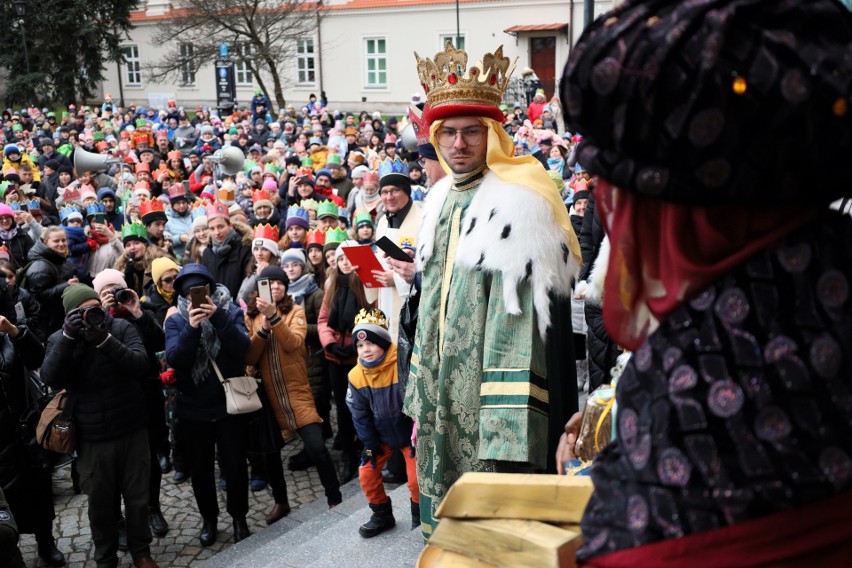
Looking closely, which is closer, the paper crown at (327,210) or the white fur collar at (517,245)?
the white fur collar at (517,245)

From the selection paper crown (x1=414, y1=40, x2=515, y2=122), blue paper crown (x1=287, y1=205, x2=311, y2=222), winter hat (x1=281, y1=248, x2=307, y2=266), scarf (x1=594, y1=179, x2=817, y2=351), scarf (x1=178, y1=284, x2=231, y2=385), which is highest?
paper crown (x1=414, y1=40, x2=515, y2=122)

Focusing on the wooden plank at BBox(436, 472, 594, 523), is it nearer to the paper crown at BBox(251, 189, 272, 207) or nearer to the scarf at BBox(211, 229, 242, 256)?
the scarf at BBox(211, 229, 242, 256)

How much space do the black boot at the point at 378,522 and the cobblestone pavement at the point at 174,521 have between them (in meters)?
1.31

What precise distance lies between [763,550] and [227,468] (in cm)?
505

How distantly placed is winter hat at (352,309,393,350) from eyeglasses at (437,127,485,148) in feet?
7.51

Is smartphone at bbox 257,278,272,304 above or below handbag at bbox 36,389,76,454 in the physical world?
above

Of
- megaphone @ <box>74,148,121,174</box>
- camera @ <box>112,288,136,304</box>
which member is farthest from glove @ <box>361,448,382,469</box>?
megaphone @ <box>74,148,121,174</box>

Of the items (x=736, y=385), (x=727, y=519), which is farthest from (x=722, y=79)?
(x=727, y=519)

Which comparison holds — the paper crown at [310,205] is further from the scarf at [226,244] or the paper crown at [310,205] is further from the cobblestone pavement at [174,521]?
the cobblestone pavement at [174,521]

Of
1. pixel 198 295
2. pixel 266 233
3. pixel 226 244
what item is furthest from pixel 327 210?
pixel 198 295

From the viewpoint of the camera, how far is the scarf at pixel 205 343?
5.81 meters

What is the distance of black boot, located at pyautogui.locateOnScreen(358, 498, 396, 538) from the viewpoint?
16.8ft

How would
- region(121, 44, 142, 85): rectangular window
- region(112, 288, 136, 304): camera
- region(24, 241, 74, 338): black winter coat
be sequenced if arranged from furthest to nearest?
region(121, 44, 142, 85): rectangular window
region(24, 241, 74, 338): black winter coat
region(112, 288, 136, 304): camera

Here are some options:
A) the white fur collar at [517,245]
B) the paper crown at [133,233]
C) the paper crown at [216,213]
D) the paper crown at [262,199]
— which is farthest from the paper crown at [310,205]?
the white fur collar at [517,245]
